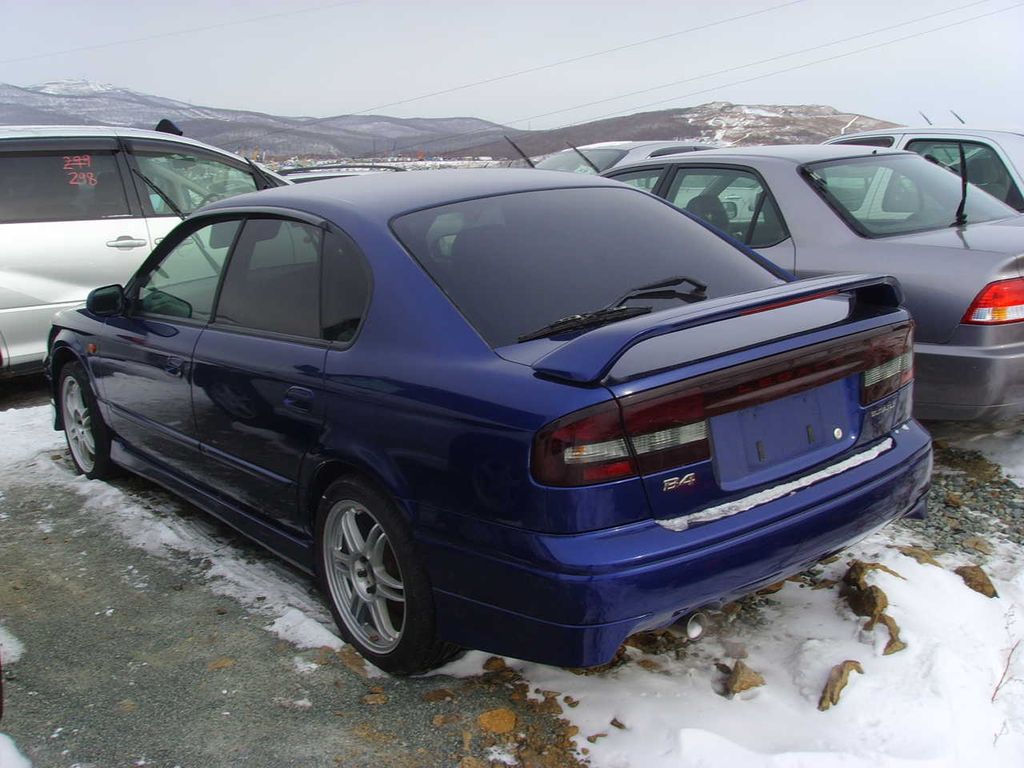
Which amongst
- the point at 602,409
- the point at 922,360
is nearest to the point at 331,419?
the point at 602,409

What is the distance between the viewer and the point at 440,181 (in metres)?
3.52

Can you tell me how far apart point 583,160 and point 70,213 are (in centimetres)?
733

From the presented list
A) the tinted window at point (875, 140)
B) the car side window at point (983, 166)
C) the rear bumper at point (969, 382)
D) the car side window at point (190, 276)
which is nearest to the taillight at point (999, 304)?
the rear bumper at point (969, 382)

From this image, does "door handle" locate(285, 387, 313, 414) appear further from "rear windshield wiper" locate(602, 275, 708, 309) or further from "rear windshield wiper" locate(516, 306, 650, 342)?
"rear windshield wiper" locate(602, 275, 708, 309)

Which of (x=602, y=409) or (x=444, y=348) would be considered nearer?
(x=602, y=409)

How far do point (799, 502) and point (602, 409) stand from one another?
673mm

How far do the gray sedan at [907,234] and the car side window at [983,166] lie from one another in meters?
2.98

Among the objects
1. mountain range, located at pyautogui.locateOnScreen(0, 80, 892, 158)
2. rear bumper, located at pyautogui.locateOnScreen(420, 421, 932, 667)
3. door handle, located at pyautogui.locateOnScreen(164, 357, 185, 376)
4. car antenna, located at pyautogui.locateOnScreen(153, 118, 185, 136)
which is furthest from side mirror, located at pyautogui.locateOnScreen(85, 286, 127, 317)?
mountain range, located at pyautogui.locateOnScreen(0, 80, 892, 158)

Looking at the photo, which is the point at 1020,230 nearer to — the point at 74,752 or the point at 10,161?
the point at 74,752

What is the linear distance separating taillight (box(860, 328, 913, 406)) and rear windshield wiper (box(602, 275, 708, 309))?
21.4 inches

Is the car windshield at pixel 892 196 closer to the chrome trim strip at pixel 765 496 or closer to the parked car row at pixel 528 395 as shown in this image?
the parked car row at pixel 528 395

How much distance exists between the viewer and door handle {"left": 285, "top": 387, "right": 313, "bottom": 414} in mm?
3014

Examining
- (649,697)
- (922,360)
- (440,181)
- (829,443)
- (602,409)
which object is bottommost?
(649,697)

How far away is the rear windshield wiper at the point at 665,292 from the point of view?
2867mm
